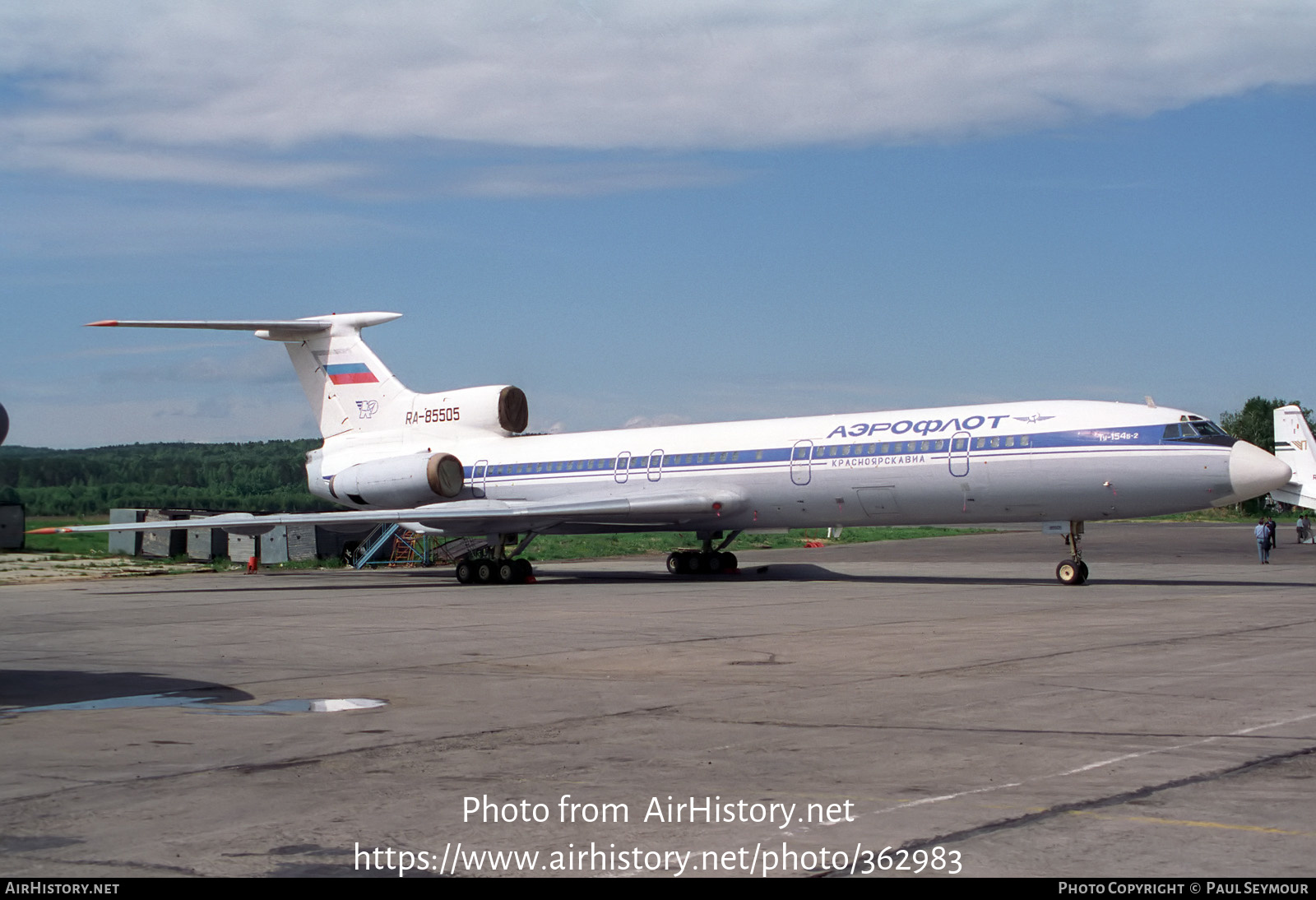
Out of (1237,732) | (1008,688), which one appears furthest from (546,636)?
(1237,732)

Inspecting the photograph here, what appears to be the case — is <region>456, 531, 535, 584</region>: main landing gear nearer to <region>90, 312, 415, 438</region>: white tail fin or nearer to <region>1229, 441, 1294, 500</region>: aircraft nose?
<region>90, 312, 415, 438</region>: white tail fin

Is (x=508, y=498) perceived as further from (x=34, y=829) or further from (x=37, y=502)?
(x=34, y=829)

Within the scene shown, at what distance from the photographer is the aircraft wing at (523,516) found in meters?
27.2

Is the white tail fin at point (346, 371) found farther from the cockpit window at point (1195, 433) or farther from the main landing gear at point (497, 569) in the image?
the cockpit window at point (1195, 433)

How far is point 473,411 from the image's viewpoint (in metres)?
33.0

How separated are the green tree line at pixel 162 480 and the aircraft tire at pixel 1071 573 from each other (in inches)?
714

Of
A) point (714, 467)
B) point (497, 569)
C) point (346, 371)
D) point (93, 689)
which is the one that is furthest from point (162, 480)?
point (93, 689)

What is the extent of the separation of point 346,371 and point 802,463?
13480 mm

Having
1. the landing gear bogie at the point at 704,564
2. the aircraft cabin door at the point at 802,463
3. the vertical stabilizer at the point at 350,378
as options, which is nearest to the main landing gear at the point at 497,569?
the landing gear bogie at the point at 704,564

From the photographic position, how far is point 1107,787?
676 cm

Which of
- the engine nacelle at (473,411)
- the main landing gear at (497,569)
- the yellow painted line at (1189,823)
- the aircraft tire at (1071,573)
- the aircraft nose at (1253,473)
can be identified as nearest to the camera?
the yellow painted line at (1189,823)

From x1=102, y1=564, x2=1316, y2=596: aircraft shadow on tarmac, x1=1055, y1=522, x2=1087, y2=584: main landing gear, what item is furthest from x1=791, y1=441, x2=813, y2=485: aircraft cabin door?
x1=1055, y1=522, x2=1087, y2=584: main landing gear

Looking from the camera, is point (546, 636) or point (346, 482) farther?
point (346, 482)
